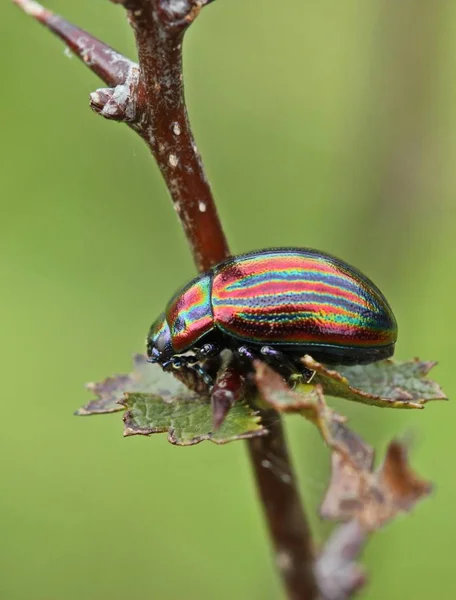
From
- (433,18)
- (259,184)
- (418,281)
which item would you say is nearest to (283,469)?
(418,281)

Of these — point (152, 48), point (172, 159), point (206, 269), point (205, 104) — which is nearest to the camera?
point (152, 48)

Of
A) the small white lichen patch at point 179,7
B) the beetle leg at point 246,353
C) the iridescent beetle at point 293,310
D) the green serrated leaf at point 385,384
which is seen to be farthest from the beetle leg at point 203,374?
the small white lichen patch at point 179,7

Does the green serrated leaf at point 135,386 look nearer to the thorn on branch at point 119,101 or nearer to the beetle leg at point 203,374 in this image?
the beetle leg at point 203,374

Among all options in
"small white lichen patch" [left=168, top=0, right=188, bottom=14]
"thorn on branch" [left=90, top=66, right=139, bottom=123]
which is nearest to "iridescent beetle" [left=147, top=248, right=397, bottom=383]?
"thorn on branch" [left=90, top=66, right=139, bottom=123]

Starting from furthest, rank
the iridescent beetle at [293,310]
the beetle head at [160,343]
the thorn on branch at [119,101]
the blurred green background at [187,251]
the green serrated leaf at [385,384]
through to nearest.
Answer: the blurred green background at [187,251] < the beetle head at [160,343] < the iridescent beetle at [293,310] < the green serrated leaf at [385,384] < the thorn on branch at [119,101]

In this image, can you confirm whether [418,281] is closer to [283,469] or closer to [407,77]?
[407,77]
